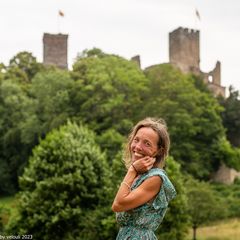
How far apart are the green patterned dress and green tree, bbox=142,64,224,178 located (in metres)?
35.8

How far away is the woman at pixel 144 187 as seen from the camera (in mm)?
3953

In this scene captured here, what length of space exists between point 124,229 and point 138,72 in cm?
4034

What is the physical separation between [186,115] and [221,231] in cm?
1138

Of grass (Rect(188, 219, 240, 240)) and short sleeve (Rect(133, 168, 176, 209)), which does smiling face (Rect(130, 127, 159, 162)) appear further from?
grass (Rect(188, 219, 240, 240))

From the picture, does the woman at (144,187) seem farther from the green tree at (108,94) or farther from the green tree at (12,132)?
the green tree at (12,132)

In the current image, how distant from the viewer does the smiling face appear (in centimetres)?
411

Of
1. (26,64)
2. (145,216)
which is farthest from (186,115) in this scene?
(145,216)

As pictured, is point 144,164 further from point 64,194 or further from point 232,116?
point 232,116

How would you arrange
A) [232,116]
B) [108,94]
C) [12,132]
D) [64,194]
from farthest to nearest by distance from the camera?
[232,116], [12,132], [108,94], [64,194]

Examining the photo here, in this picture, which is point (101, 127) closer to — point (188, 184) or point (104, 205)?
point (188, 184)

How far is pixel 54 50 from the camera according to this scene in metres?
67.4

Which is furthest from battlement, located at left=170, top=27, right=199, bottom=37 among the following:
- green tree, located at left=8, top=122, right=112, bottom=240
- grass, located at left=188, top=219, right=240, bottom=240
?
green tree, located at left=8, top=122, right=112, bottom=240

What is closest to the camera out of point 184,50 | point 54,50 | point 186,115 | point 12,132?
point 186,115

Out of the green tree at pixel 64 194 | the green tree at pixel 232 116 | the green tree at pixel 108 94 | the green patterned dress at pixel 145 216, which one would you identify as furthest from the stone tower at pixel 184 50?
the green patterned dress at pixel 145 216
